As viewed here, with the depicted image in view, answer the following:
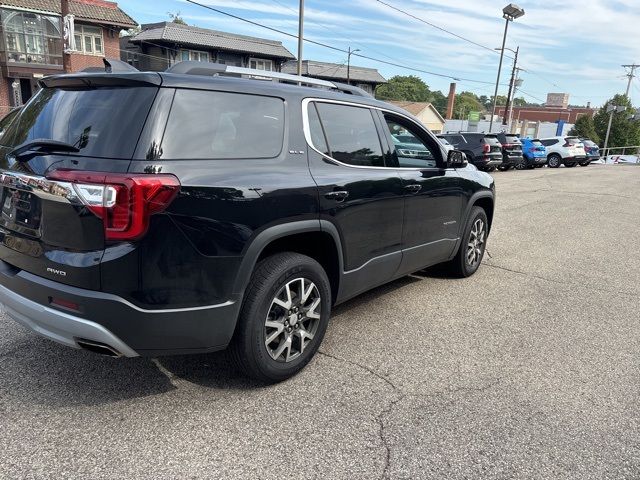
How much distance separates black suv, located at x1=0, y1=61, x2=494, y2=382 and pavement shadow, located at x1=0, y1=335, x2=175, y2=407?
1.57 feet

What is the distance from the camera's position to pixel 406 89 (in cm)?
12850

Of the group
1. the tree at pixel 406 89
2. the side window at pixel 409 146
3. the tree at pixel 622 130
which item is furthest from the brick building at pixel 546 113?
the side window at pixel 409 146

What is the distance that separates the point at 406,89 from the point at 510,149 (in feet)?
365

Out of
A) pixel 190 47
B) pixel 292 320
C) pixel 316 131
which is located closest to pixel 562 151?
pixel 316 131

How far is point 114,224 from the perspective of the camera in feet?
8.19

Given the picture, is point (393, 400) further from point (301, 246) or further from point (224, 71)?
point (224, 71)

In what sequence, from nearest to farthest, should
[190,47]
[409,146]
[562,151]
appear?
[409,146]
[562,151]
[190,47]

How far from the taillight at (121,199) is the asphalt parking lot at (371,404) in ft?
3.57

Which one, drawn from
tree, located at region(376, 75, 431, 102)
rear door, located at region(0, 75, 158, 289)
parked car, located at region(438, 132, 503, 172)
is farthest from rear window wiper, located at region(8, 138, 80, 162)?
tree, located at region(376, 75, 431, 102)

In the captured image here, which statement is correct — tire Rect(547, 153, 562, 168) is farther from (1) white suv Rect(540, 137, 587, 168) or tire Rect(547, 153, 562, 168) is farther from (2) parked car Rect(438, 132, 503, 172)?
(2) parked car Rect(438, 132, 503, 172)

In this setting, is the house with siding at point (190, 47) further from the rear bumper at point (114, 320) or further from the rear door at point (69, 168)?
the rear bumper at point (114, 320)

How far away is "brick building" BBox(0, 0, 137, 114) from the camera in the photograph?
→ 105 feet

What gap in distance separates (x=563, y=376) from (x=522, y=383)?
0.35 m

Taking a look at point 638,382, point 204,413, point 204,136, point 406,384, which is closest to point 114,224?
point 204,136
